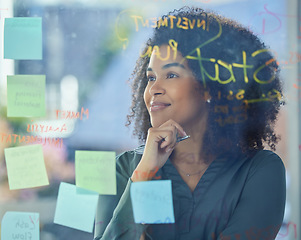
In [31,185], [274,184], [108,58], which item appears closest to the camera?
[274,184]

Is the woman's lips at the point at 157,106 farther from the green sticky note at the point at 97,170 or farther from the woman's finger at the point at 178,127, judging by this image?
the green sticky note at the point at 97,170

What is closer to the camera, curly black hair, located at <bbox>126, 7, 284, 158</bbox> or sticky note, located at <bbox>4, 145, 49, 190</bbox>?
curly black hair, located at <bbox>126, 7, 284, 158</bbox>

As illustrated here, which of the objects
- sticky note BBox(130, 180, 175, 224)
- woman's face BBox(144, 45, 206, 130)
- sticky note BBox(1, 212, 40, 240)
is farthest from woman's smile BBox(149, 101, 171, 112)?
sticky note BBox(1, 212, 40, 240)

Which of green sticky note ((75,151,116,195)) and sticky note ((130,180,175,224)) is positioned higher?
green sticky note ((75,151,116,195))

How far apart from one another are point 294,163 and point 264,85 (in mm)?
340

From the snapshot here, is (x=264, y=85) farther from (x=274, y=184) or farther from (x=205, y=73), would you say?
(x=274, y=184)

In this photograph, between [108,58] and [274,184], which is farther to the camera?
[108,58]

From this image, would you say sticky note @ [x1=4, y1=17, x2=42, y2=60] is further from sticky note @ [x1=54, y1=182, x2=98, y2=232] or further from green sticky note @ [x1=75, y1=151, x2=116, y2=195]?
sticky note @ [x1=54, y1=182, x2=98, y2=232]

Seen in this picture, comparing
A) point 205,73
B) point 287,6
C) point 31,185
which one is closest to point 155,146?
point 205,73

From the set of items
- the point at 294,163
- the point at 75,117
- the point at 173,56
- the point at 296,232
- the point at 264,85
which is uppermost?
the point at 173,56

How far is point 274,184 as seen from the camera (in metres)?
1.50

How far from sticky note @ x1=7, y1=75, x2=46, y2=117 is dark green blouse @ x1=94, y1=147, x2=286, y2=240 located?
50 cm

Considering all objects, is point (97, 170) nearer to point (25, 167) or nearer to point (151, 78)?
point (25, 167)

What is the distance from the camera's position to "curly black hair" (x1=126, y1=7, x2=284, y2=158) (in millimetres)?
1502
